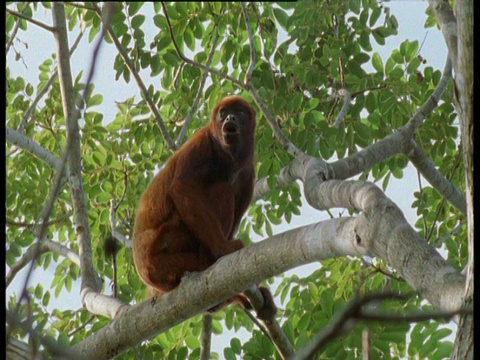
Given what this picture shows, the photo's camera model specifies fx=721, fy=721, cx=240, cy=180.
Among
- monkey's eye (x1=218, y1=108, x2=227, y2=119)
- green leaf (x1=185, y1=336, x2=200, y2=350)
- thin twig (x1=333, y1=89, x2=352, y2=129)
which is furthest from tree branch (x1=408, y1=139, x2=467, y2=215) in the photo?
green leaf (x1=185, y1=336, x2=200, y2=350)

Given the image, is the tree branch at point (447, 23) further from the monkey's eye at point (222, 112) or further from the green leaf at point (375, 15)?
the monkey's eye at point (222, 112)

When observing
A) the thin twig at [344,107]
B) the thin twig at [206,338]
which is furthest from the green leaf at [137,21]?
the thin twig at [206,338]

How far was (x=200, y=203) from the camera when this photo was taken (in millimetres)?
5418

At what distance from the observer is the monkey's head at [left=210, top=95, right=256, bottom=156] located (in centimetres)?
587

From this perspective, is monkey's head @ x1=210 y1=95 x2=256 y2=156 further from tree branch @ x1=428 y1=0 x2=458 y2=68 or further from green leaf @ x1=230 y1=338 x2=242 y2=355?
tree branch @ x1=428 y1=0 x2=458 y2=68

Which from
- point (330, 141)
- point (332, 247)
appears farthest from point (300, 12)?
point (332, 247)

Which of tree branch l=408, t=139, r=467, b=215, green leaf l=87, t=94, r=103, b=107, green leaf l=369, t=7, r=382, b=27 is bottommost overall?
tree branch l=408, t=139, r=467, b=215

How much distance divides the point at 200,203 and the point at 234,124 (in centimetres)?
82

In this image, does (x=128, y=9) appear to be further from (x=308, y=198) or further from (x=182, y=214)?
(x=308, y=198)

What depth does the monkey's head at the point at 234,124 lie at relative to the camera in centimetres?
587

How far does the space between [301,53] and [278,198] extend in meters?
1.24

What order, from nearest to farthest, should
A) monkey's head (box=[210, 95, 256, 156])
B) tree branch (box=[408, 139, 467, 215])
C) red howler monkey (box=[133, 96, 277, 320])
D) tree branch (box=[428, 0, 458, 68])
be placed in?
tree branch (box=[428, 0, 458, 68]), red howler monkey (box=[133, 96, 277, 320]), tree branch (box=[408, 139, 467, 215]), monkey's head (box=[210, 95, 256, 156])

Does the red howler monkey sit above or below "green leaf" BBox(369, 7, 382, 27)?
below

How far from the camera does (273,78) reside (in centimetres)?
568
